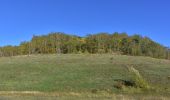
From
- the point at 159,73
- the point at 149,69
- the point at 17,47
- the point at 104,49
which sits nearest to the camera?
the point at 159,73

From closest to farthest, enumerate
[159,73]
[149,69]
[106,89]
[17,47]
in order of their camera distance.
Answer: [106,89] < [159,73] < [149,69] < [17,47]

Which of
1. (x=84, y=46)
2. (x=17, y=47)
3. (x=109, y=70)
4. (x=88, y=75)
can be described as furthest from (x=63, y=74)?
(x=17, y=47)

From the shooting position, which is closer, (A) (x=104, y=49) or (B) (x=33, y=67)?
(B) (x=33, y=67)

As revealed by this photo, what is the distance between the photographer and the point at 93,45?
5758 inches

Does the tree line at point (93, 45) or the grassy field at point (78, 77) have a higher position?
the tree line at point (93, 45)

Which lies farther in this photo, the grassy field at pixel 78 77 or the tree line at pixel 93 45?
the tree line at pixel 93 45

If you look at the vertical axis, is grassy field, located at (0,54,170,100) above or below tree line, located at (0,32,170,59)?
below

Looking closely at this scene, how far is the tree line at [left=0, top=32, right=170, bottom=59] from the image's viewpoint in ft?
470

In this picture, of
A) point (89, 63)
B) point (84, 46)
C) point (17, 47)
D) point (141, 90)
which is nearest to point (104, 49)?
point (84, 46)

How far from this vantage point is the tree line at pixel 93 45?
143m

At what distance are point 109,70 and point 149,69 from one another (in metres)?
6.94

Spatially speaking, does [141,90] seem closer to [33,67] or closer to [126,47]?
[33,67]

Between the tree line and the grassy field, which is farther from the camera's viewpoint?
the tree line

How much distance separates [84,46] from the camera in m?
146
